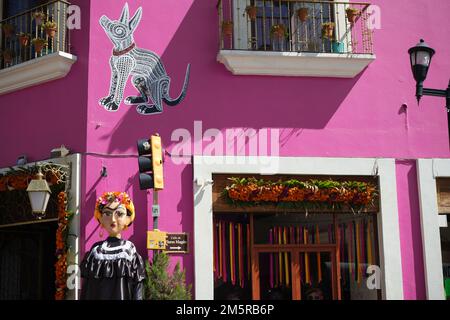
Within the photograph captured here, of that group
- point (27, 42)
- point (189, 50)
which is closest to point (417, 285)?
point (189, 50)

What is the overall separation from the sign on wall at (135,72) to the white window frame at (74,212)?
1.06 metres

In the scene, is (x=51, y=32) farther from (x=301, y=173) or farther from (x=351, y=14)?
(x=351, y=14)

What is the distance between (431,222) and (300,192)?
2069 millimetres

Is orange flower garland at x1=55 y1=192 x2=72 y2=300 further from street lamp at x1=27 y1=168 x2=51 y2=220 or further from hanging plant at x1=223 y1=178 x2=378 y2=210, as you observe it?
hanging plant at x1=223 y1=178 x2=378 y2=210

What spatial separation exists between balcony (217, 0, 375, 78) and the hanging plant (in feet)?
5.47

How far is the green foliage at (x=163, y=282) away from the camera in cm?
1070

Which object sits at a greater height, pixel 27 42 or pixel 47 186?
pixel 27 42

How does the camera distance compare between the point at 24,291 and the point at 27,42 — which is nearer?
the point at 27,42

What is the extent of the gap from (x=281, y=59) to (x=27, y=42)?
12.8 feet

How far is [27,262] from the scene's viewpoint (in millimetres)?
13102

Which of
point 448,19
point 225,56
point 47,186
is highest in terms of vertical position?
point 448,19

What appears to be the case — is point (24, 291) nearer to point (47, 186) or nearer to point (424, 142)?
point (47, 186)
